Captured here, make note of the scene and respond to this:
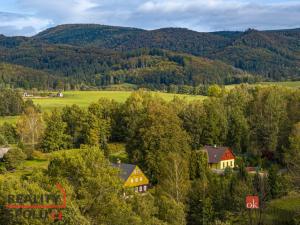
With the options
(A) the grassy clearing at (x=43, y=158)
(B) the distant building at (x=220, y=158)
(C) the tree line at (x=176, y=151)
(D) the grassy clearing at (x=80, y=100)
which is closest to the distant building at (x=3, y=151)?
(C) the tree line at (x=176, y=151)

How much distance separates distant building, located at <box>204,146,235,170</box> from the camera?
6625 centimetres

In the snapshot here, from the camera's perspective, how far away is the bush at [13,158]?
65188 millimetres

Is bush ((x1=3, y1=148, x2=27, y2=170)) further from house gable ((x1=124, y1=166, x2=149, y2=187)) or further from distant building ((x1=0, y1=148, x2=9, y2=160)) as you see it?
house gable ((x1=124, y1=166, x2=149, y2=187))

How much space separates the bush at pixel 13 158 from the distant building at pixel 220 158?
27.6 meters

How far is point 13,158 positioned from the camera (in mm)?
65250

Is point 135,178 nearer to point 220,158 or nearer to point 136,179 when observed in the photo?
point 136,179

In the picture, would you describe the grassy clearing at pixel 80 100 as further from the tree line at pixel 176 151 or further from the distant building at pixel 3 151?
the distant building at pixel 3 151

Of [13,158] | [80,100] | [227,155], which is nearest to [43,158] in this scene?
[13,158]

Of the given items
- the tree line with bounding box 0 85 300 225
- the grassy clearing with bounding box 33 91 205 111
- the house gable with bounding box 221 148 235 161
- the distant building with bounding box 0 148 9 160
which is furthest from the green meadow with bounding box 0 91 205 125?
the house gable with bounding box 221 148 235 161

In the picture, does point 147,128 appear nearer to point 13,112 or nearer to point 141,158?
point 141,158

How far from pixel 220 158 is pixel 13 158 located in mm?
29651

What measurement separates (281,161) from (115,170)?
43.2 metres

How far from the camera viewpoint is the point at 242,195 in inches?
1694

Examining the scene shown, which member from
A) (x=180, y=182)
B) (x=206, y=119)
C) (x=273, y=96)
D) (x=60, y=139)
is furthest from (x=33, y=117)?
(x=180, y=182)
